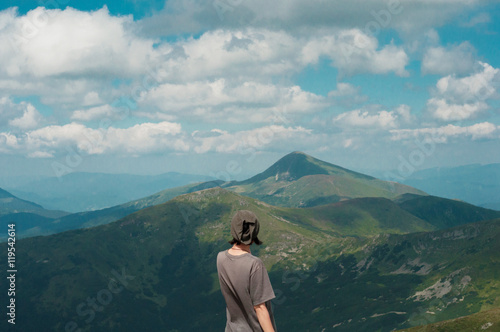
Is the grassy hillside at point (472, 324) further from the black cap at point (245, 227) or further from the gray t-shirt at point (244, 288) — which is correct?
the black cap at point (245, 227)

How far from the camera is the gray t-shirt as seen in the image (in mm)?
11000

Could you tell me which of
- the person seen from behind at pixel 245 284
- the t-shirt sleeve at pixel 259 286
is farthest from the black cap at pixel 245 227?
the t-shirt sleeve at pixel 259 286

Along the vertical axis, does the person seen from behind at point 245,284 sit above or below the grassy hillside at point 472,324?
above

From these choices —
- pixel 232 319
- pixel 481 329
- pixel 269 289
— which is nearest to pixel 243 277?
pixel 269 289

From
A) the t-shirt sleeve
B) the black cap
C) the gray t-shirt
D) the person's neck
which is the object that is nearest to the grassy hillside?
the gray t-shirt

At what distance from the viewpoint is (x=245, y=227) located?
38.0 feet

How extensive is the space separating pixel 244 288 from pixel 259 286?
1.51 feet

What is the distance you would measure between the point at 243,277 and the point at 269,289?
802 mm

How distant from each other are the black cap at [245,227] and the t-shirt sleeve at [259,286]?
34.3 inches

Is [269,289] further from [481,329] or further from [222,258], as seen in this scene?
[481,329]

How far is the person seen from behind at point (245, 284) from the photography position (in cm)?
1098

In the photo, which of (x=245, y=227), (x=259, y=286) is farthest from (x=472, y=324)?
(x=245, y=227)

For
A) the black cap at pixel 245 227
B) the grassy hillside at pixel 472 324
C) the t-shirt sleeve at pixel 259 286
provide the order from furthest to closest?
the grassy hillside at pixel 472 324 → the black cap at pixel 245 227 → the t-shirt sleeve at pixel 259 286

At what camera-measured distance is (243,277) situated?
36.6 ft
